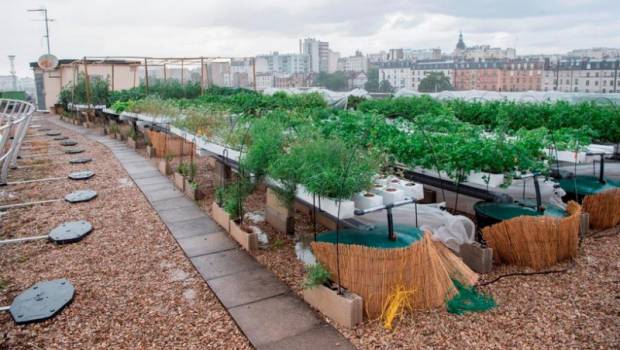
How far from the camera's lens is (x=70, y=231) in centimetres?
549

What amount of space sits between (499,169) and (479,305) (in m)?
1.69

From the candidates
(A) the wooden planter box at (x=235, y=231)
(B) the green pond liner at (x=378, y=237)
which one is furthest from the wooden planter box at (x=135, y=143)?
(B) the green pond liner at (x=378, y=237)

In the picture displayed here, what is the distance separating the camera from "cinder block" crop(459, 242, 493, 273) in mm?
4281

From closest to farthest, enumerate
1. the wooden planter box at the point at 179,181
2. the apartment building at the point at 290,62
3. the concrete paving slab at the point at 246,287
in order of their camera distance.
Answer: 1. the concrete paving slab at the point at 246,287
2. the wooden planter box at the point at 179,181
3. the apartment building at the point at 290,62

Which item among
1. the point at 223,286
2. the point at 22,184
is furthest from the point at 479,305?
the point at 22,184

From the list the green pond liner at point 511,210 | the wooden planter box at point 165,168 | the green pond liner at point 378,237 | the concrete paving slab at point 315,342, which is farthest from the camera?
the wooden planter box at point 165,168

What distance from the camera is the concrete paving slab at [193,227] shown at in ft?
17.9

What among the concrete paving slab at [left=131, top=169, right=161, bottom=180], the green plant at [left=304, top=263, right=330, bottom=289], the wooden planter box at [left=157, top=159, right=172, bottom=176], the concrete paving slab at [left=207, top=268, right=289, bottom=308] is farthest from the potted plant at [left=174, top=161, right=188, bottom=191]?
the green plant at [left=304, top=263, right=330, bottom=289]

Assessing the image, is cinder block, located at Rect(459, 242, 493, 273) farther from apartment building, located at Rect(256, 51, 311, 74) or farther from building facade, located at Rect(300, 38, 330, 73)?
building facade, located at Rect(300, 38, 330, 73)

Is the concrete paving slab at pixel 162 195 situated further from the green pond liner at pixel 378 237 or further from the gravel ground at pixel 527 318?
the green pond liner at pixel 378 237

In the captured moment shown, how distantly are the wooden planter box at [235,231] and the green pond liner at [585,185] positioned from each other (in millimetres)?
3918

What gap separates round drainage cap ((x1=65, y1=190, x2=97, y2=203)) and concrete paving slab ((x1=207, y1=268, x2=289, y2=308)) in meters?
3.65

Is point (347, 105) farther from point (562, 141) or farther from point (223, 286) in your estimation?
point (223, 286)

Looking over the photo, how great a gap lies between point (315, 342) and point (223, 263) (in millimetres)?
1663
